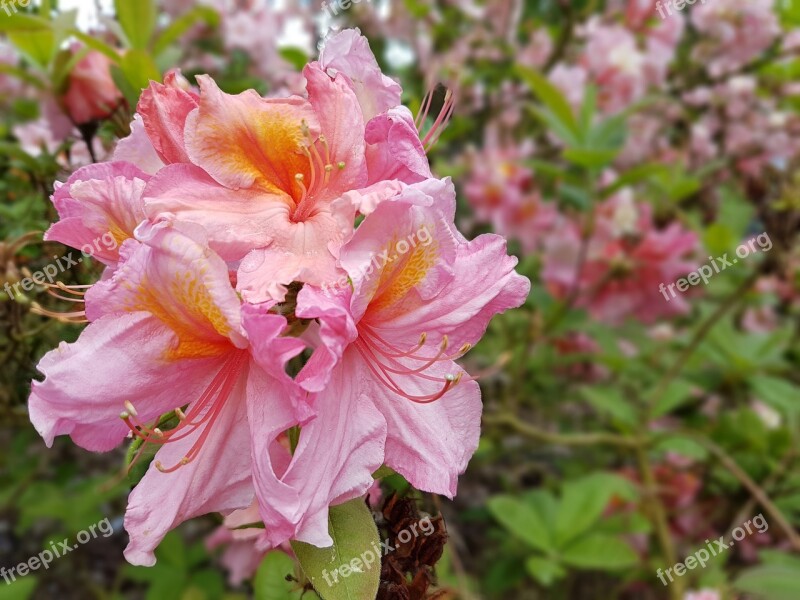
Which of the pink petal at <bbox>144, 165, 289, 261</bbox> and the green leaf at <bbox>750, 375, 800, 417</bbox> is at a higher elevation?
the pink petal at <bbox>144, 165, 289, 261</bbox>

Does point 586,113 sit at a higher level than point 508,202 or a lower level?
higher

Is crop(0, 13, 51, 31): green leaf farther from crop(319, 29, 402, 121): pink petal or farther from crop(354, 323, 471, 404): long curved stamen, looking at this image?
crop(354, 323, 471, 404): long curved stamen

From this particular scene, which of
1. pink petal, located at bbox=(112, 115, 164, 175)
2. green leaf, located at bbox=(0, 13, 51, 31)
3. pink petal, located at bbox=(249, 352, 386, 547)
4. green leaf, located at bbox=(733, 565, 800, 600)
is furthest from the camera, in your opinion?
green leaf, located at bbox=(733, 565, 800, 600)

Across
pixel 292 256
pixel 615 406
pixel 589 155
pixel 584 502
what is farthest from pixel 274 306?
pixel 615 406

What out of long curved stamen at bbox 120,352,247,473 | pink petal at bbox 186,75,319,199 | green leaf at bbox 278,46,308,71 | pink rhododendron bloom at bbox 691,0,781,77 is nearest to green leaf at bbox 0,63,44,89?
green leaf at bbox 278,46,308,71

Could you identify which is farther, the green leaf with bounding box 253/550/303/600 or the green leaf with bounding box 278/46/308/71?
the green leaf with bounding box 278/46/308/71

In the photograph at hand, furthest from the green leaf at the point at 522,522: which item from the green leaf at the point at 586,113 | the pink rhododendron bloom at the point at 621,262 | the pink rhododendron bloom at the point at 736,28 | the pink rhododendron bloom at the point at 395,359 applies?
the pink rhododendron bloom at the point at 736,28

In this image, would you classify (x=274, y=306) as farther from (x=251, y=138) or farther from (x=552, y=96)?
(x=552, y=96)
